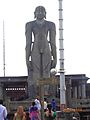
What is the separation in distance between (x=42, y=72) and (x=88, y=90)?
8.94 meters

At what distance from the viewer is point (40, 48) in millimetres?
27812

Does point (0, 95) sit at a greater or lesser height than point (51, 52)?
lesser

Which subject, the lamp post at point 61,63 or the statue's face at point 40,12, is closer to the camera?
the lamp post at point 61,63

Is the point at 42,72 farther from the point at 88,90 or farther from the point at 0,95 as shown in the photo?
the point at 88,90

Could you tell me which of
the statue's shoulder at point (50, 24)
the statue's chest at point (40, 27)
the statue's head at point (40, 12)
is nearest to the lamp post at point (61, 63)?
the statue's head at point (40, 12)

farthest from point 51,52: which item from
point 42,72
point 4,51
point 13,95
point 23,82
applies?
point 4,51

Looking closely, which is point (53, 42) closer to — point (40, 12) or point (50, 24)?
point (50, 24)

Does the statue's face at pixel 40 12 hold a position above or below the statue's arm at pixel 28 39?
above

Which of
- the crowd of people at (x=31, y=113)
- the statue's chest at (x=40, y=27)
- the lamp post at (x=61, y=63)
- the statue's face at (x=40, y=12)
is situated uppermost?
the statue's face at (x=40, y=12)

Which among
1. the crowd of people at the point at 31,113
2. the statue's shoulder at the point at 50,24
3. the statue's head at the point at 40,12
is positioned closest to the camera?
the crowd of people at the point at 31,113

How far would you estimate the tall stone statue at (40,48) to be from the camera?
2781 cm

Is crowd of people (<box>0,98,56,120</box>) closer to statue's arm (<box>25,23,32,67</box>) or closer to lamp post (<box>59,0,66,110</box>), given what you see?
lamp post (<box>59,0,66,110</box>)

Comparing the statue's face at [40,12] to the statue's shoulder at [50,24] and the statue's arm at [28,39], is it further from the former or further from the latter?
the statue's arm at [28,39]

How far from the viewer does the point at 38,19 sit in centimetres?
2797
